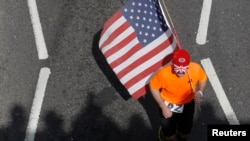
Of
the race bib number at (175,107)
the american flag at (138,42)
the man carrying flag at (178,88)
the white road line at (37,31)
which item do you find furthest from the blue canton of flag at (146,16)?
the white road line at (37,31)

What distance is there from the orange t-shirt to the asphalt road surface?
1.31m

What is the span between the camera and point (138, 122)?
26.3 ft

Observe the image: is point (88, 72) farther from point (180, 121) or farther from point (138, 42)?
point (180, 121)

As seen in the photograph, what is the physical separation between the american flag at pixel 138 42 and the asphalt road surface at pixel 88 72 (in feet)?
3.13

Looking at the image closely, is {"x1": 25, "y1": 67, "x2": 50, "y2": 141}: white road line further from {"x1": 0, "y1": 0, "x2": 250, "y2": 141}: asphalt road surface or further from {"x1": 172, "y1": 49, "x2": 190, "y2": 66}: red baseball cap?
{"x1": 172, "y1": 49, "x2": 190, "y2": 66}: red baseball cap

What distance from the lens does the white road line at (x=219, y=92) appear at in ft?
26.1

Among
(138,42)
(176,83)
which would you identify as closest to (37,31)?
(138,42)

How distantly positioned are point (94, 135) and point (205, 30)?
2771mm

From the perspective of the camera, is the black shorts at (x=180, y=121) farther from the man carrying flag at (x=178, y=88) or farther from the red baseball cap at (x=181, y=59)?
→ the red baseball cap at (x=181, y=59)

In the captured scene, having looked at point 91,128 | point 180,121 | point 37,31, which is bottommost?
point 91,128

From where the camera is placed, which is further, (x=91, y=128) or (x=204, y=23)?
(x=204, y=23)

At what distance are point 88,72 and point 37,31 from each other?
1322 millimetres

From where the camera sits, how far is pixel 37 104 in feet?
27.2

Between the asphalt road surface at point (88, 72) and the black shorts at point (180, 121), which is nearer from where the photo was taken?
the black shorts at point (180, 121)
